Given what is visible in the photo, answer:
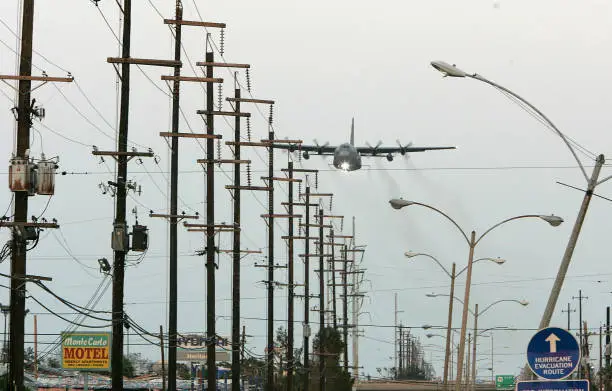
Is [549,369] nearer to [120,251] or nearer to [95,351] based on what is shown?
[120,251]

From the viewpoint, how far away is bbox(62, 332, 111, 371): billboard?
7700 centimetres

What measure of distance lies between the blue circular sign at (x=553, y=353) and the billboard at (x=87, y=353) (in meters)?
59.7

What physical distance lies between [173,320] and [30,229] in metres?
13.6

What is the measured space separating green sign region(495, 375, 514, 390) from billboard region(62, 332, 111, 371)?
3020 inches

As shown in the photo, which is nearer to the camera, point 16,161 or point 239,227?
point 16,161

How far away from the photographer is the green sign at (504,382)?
14762 cm

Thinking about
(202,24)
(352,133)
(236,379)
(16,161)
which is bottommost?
(236,379)

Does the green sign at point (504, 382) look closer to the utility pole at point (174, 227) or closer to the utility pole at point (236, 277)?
the utility pole at point (236, 277)

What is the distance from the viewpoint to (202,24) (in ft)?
160

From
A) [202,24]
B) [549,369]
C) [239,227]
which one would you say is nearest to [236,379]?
[239,227]

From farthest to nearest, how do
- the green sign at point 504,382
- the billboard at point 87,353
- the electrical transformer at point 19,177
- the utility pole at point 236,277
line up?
1. the green sign at point 504,382
2. the billboard at point 87,353
3. the utility pole at point 236,277
4. the electrical transformer at point 19,177

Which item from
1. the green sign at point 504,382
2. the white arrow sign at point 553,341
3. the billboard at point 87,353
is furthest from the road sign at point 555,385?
the green sign at point 504,382

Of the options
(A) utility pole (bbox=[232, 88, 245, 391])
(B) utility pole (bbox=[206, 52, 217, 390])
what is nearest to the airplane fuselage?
(A) utility pole (bbox=[232, 88, 245, 391])

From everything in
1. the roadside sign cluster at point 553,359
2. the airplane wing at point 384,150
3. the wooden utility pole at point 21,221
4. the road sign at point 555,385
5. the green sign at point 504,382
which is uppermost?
the airplane wing at point 384,150
